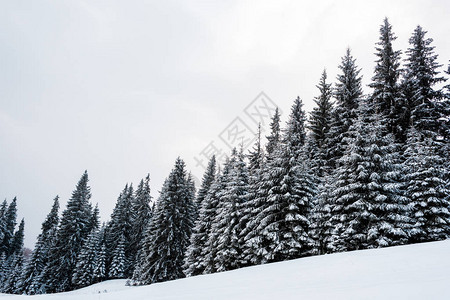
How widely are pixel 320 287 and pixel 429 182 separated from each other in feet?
44.8

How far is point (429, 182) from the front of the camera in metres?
15.9

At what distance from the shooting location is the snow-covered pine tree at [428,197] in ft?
49.5

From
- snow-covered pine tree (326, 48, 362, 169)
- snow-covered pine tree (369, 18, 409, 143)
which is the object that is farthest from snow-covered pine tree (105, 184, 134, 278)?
snow-covered pine tree (369, 18, 409, 143)

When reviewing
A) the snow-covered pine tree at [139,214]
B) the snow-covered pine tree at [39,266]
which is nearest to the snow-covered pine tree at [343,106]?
the snow-covered pine tree at [139,214]

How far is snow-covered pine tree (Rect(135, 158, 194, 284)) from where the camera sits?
30625mm

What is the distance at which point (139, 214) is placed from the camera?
52.7m

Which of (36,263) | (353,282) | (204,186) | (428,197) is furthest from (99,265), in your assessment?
(353,282)

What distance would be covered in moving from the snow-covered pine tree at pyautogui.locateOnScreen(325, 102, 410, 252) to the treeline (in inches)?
2.6

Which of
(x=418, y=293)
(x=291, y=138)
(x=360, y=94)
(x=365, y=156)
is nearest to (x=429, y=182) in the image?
(x=365, y=156)

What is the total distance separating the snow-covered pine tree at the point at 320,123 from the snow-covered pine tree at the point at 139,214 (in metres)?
33.1

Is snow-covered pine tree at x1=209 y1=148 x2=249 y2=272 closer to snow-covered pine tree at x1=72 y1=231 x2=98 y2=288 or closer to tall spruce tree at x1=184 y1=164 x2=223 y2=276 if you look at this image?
tall spruce tree at x1=184 y1=164 x2=223 y2=276

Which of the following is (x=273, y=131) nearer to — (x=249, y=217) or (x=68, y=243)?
(x=249, y=217)

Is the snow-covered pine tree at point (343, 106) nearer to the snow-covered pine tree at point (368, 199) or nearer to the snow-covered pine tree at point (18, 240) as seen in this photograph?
the snow-covered pine tree at point (368, 199)

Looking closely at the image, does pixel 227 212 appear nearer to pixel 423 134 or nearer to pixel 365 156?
pixel 365 156
